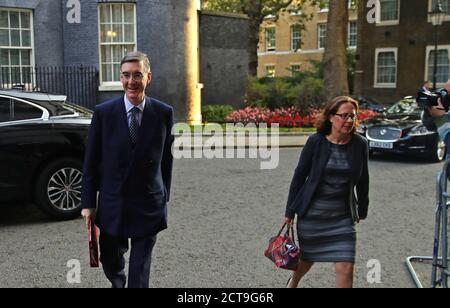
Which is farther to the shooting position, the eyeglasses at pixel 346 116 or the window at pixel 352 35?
the window at pixel 352 35

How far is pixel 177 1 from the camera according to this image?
19.2 meters

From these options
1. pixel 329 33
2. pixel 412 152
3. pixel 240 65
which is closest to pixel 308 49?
pixel 240 65

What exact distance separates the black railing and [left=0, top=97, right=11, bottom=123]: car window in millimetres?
11734

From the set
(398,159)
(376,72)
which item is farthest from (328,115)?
(376,72)

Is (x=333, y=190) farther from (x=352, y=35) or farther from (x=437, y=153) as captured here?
(x=352, y=35)

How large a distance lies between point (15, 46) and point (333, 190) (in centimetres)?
1663

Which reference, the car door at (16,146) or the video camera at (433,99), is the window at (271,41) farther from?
the video camera at (433,99)

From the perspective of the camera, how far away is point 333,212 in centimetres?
398

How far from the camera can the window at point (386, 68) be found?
121ft

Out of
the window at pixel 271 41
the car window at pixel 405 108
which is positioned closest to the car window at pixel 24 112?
the car window at pixel 405 108

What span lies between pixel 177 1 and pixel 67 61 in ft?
14.4

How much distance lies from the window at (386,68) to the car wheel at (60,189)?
1288 inches

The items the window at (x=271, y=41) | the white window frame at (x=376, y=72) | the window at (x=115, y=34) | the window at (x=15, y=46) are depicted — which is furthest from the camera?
the window at (x=271, y=41)
